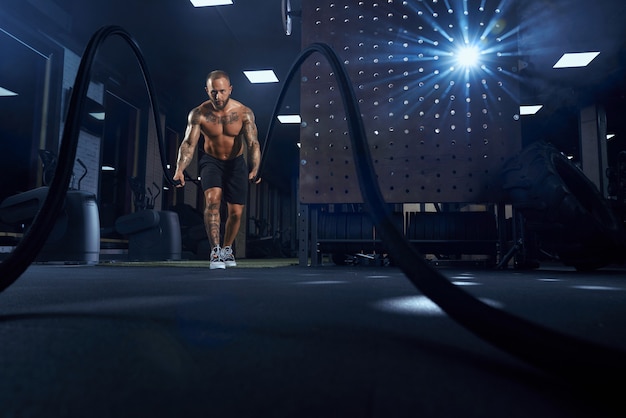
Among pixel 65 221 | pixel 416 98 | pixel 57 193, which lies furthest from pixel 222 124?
pixel 57 193

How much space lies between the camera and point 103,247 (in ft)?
23.4

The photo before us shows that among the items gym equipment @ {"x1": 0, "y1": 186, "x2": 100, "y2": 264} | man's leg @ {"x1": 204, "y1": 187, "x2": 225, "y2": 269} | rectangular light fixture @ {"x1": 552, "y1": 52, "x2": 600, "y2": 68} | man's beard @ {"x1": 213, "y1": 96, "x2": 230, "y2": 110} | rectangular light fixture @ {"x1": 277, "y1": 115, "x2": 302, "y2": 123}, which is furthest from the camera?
rectangular light fixture @ {"x1": 277, "y1": 115, "x2": 302, "y2": 123}

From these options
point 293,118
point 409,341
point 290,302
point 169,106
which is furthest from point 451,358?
point 293,118

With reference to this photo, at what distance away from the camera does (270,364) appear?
2.02 feet

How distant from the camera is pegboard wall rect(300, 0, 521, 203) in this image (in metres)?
3.90

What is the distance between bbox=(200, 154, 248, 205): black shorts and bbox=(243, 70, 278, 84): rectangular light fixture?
182 inches

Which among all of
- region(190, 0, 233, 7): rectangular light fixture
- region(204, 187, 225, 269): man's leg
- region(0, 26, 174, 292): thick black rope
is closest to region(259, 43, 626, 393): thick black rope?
region(0, 26, 174, 292): thick black rope

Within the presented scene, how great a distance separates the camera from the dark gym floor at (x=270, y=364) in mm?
459

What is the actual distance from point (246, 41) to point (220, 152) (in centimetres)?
368

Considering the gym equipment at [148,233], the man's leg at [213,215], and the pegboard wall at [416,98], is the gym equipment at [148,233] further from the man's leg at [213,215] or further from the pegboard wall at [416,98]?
the pegboard wall at [416,98]

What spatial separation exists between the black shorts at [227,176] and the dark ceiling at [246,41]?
274cm

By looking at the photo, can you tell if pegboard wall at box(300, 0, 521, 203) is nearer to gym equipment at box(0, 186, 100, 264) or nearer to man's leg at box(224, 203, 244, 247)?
man's leg at box(224, 203, 244, 247)

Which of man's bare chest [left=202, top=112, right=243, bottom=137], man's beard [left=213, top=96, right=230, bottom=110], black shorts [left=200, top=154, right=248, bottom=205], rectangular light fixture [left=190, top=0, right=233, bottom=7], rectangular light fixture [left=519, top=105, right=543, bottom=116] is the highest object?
rectangular light fixture [left=190, top=0, right=233, bottom=7]

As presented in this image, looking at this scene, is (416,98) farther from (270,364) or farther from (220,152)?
(270,364)
